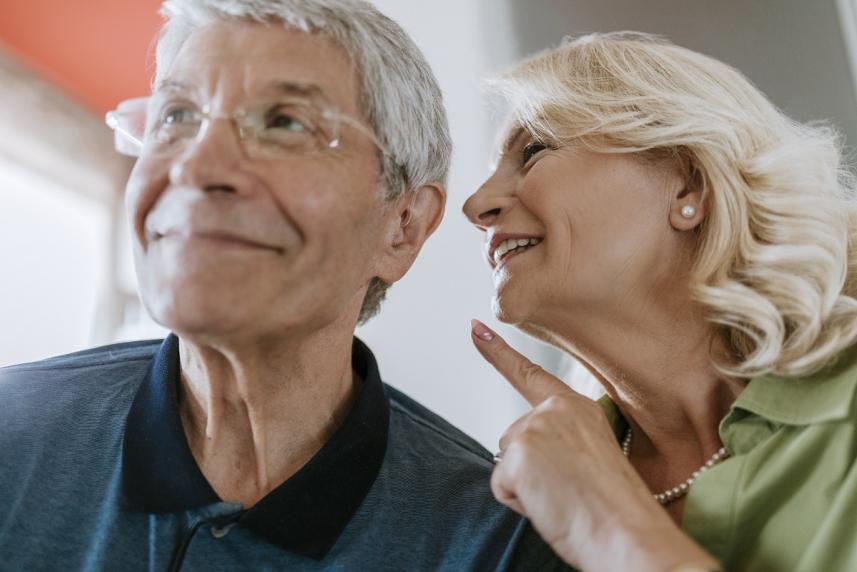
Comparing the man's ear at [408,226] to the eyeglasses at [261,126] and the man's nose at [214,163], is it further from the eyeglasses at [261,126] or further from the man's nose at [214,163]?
the man's nose at [214,163]

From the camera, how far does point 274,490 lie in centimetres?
108

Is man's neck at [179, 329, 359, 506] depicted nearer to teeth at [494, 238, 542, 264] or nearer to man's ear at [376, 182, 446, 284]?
man's ear at [376, 182, 446, 284]

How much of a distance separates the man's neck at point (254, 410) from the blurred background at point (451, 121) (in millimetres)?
927

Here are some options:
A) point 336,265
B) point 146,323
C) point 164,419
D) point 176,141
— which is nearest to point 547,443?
point 336,265

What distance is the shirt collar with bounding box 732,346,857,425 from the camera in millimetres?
1175

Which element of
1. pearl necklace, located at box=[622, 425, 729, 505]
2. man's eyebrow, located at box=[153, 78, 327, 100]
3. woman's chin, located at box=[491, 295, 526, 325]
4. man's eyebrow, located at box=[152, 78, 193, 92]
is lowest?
pearl necklace, located at box=[622, 425, 729, 505]

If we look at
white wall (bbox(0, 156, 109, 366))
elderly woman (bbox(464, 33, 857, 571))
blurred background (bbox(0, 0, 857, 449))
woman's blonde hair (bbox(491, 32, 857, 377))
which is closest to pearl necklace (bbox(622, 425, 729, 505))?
elderly woman (bbox(464, 33, 857, 571))

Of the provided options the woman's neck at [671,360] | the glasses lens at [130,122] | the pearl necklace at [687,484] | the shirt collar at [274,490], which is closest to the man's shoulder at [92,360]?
the shirt collar at [274,490]

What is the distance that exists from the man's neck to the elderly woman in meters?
0.26

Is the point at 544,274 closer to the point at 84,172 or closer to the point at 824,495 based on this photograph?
the point at 824,495

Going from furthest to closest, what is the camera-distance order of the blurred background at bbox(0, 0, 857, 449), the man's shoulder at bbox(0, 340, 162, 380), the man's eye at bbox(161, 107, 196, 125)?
1. the blurred background at bbox(0, 0, 857, 449)
2. the man's shoulder at bbox(0, 340, 162, 380)
3. the man's eye at bbox(161, 107, 196, 125)

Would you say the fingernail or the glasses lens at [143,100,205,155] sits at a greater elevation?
the glasses lens at [143,100,205,155]

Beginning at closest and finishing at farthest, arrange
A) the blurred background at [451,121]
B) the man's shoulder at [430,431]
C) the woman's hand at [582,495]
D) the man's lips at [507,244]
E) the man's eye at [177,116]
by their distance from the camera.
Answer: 1. the woman's hand at [582,495]
2. the man's eye at [177,116]
3. the man's shoulder at [430,431]
4. the man's lips at [507,244]
5. the blurred background at [451,121]

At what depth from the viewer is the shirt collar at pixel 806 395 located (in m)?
1.17
